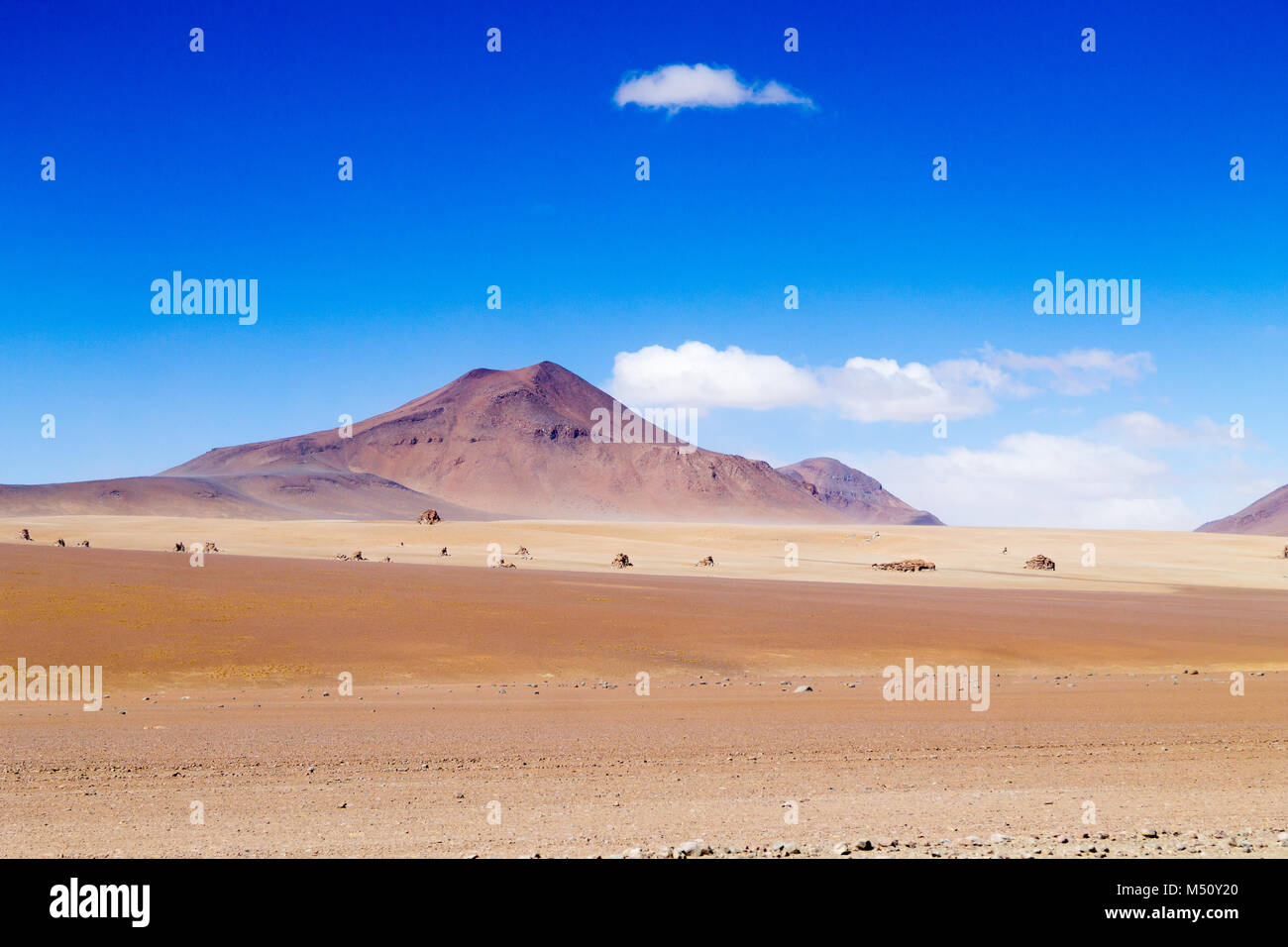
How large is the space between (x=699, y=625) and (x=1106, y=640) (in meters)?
8.16

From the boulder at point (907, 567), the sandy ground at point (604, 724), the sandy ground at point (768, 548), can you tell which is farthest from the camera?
the boulder at point (907, 567)

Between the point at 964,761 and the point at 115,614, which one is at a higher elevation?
the point at 115,614

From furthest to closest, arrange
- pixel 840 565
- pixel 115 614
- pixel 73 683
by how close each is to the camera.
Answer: pixel 840 565, pixel 115 614, pixel 73 683

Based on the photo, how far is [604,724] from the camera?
483 inches

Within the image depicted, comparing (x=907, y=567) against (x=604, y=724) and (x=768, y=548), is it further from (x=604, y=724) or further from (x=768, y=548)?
(x=604, y=724)

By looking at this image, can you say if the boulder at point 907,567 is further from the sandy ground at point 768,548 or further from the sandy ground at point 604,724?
the sandy ground at point 604,724

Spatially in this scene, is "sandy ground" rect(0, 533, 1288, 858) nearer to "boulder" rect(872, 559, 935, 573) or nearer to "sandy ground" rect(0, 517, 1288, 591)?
"sandy ground" rect(0, 517, 1288, 591)

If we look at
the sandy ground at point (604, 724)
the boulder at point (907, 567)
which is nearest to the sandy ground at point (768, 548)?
the boulder at point (907, 567)

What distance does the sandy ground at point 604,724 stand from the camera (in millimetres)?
7586

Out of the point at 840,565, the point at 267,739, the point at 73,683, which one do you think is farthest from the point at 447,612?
the point at 840,565

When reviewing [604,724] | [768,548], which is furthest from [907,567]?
[604,724]
